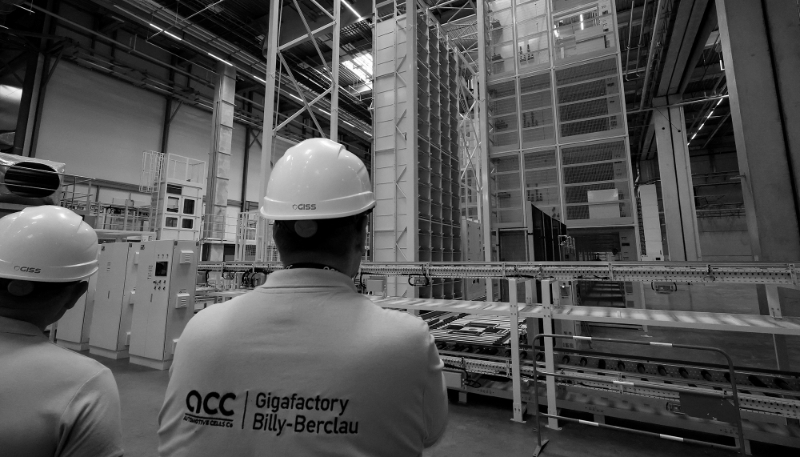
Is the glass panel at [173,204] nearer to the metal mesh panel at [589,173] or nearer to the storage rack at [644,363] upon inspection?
the storage rack at [644,363]

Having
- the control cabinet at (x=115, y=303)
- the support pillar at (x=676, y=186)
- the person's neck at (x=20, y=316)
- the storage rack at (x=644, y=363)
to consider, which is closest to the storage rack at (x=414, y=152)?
the storage rack at (x=644, y=363)

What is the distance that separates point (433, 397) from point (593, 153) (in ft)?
31.4

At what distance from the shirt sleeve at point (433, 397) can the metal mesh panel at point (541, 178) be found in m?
9.13

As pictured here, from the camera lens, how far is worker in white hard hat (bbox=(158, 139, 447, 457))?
2.77ft

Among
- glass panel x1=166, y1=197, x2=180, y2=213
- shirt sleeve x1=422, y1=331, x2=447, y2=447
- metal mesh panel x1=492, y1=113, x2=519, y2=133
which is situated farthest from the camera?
glass panel x1=166, y1=197, x2=180, y2=213

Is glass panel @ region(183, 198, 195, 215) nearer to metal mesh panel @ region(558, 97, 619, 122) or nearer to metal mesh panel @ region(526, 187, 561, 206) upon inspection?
metal mesh panel @ region(526, 187, 561, 206)

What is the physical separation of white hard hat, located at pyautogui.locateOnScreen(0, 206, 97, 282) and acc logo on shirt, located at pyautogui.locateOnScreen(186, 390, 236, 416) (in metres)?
0.94

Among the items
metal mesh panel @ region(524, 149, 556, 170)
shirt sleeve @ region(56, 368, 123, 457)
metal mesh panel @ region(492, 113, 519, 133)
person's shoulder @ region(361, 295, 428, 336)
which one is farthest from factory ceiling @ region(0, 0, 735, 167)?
person's shoulder @ region(361, 295, 428, 336)

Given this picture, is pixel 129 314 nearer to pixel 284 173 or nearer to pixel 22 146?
pixel 284 173

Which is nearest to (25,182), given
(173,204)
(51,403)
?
(51,403)

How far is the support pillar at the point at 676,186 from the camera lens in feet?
39.7

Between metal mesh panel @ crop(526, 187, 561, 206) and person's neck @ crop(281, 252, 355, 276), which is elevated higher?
metal mesh panel @ crop(526, 187, 561, 206)

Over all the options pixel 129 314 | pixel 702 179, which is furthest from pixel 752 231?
pixel 702 179

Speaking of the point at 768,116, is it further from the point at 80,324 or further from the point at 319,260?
the point at 80,324
